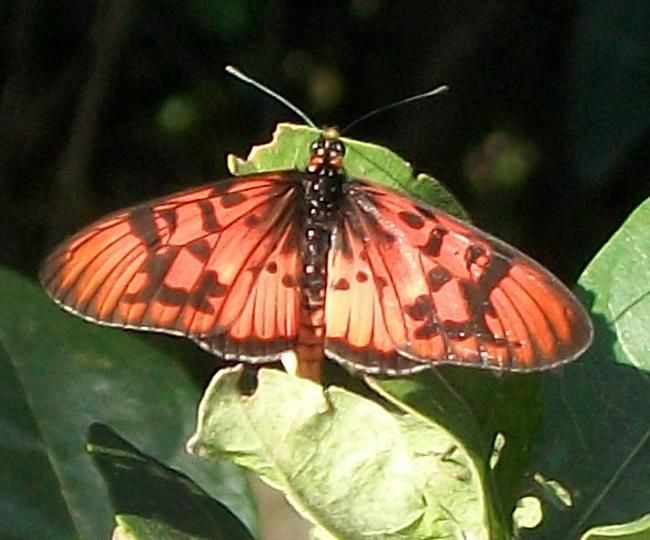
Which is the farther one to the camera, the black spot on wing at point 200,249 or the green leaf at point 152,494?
the black spot on wing at point 200,249

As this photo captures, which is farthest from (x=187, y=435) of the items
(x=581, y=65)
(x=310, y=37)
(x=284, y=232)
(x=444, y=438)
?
(x=310, y=37)

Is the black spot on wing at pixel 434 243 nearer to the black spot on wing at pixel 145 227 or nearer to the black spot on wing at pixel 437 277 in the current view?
the black spot on wing at pixel 437 277

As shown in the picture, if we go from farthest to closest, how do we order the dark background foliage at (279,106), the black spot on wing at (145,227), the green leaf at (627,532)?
the dark background foliage at (279,106) → the black spot on wing at (145,227) → the green leaf at (627,532)

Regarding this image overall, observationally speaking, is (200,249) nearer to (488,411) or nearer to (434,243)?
(434,243)

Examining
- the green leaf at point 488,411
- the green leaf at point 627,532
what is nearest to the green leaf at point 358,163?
the green leaf at point 488,411

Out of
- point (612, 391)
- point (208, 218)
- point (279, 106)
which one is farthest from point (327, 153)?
point (279, 106)

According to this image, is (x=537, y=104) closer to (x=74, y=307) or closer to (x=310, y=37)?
(x=310, y=37)
